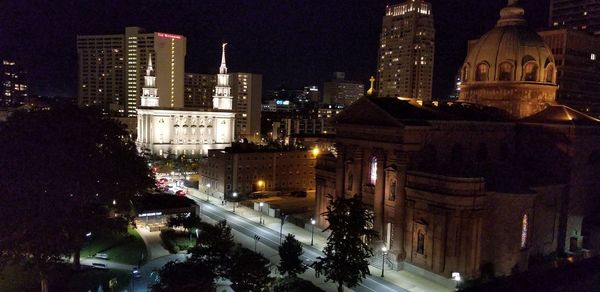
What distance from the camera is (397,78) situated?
19162cm

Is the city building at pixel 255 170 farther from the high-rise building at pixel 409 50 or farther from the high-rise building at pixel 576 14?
the high-rise building at pixel 409 50

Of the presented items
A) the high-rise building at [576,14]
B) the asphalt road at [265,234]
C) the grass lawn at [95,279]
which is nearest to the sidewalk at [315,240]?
the asphalt road at [265,234]

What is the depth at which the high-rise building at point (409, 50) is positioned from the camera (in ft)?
609

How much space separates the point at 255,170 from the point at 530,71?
42.8 metres

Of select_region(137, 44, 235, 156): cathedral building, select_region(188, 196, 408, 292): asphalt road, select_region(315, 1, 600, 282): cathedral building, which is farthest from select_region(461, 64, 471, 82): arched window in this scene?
select_region(137, 44, 235, 156): cathedral building

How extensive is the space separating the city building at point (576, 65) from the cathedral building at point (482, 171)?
4123 centimetres

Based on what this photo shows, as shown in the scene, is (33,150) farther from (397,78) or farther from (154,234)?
(397,78)

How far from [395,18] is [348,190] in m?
152

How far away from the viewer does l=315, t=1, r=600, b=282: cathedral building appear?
1692 inches

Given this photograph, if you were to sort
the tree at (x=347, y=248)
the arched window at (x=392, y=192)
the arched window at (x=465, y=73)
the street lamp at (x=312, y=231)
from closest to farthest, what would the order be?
the tree at (x=347, y=248) < the arched window at (x=392, y=192) < the street lamp at (x=312, y=231) < the arched window at (x=465, y=73)

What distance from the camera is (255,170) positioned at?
267 ft

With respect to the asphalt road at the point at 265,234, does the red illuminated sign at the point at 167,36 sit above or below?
above

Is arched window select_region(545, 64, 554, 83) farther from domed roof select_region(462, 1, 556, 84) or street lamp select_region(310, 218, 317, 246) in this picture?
street lamp select_region(310, 218, 317, 246)

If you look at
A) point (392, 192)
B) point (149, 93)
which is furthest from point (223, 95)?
point (392, 192)
